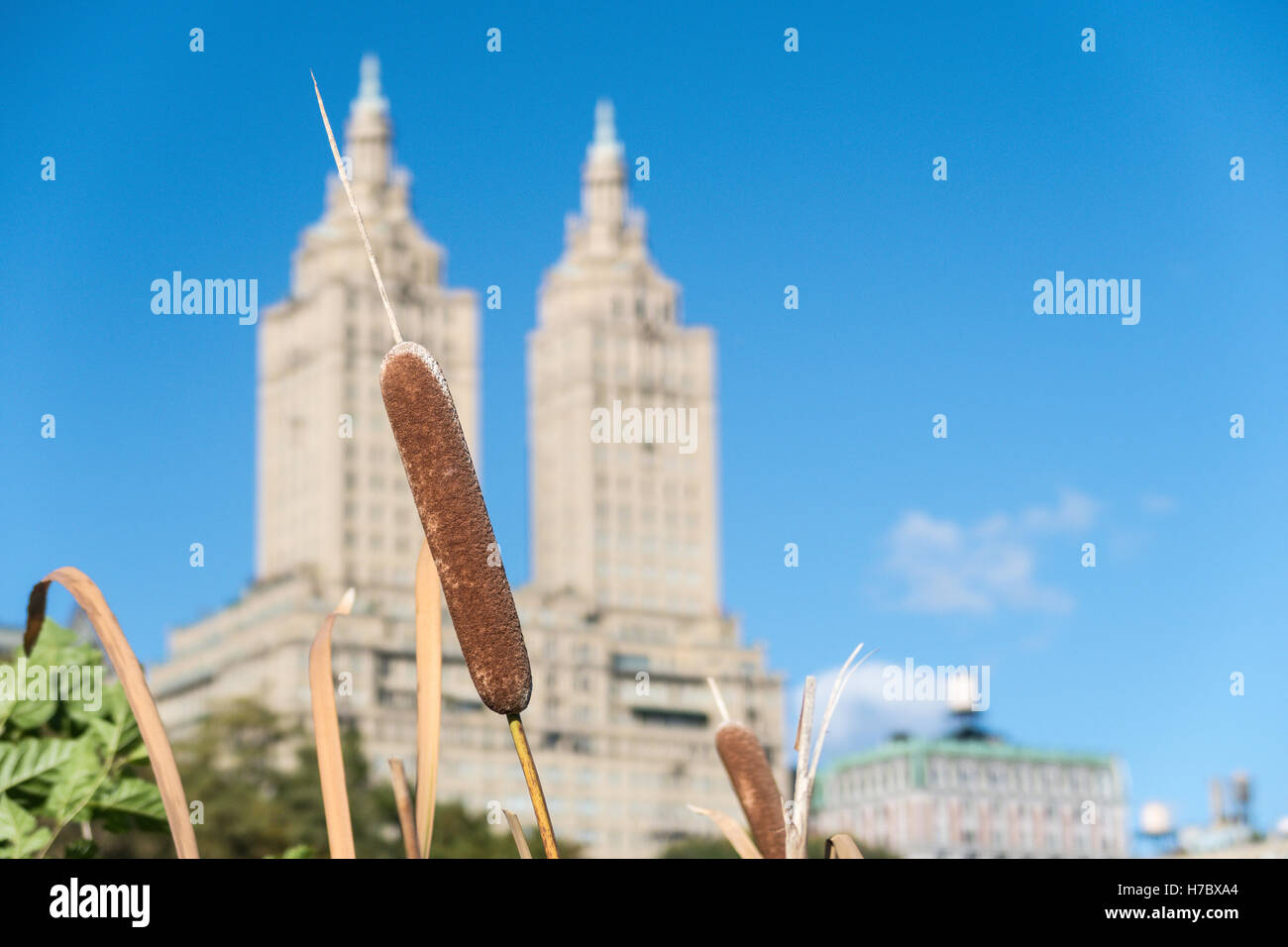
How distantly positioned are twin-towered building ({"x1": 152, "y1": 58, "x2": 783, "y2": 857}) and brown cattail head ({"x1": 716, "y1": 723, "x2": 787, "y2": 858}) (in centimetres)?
10004

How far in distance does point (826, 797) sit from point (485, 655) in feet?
464

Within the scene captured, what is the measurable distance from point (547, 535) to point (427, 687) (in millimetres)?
132235

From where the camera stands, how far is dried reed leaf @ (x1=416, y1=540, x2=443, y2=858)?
2.84m

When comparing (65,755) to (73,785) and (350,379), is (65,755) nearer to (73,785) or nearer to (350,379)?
(73,785)

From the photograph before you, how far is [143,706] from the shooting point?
9.76 ft

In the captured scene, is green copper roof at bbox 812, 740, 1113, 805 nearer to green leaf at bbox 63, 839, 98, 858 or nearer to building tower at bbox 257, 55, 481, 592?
building tower at bbox 257, 55, 481, 592

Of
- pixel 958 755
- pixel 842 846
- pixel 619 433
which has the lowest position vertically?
pixel 842 846

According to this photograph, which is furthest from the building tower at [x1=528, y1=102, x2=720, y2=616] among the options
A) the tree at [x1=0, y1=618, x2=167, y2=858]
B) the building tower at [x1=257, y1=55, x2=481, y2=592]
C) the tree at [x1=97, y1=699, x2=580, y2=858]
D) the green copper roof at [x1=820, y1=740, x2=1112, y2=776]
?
the tree at [x1=0, y1=618, x2=167, y2=858]

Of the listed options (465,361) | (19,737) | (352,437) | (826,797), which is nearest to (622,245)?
(465,361)

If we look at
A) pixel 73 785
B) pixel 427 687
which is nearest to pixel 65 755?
pixel 73 785
